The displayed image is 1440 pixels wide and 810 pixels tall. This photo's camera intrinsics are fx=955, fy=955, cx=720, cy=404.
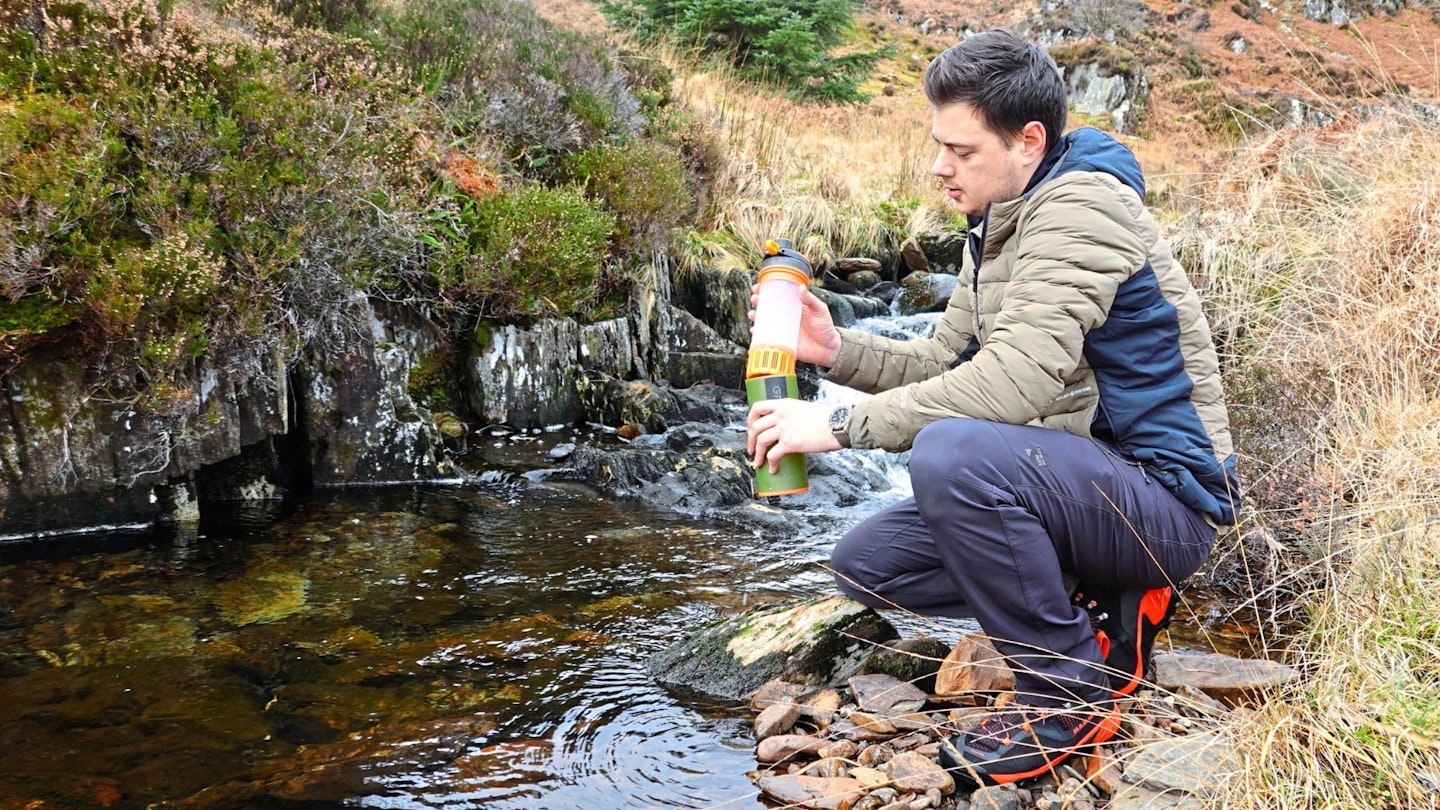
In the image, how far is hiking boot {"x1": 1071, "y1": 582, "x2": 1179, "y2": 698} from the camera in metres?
2.82

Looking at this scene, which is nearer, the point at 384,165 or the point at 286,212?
the point at 286,212

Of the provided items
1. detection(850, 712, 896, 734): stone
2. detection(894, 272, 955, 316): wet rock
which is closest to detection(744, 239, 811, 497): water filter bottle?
detection(850, 712, 896, 734): stone

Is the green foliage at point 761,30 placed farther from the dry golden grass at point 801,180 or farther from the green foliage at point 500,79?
the green foliage at point 500,79

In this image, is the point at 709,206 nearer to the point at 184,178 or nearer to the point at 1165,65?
the point at 184,178

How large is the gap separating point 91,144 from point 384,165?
1.96 m

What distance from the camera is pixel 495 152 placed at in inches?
320

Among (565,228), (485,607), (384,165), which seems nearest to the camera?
(485,607)

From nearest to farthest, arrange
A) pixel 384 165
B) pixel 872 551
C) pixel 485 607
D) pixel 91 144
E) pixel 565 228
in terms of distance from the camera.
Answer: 1. pixel 872 551
2. pixel 485 607
3. pixel 91 144
4. pixel 384 165
5. pixel 565 228

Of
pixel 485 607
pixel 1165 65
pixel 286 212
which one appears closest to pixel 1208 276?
pixel 485 607

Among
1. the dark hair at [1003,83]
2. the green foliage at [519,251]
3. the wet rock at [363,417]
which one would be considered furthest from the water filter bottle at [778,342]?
the green foliage at [519,251]

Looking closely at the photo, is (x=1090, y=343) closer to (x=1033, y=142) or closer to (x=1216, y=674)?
(x=1033, y=142)

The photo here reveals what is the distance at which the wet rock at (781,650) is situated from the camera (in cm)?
338

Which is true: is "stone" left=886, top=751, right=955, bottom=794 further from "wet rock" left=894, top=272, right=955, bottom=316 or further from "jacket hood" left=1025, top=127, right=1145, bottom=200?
"wet rock" left=894, top=272, right=955, bottom=316

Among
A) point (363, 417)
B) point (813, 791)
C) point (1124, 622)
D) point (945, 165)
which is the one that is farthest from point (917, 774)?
point (363, 417)
